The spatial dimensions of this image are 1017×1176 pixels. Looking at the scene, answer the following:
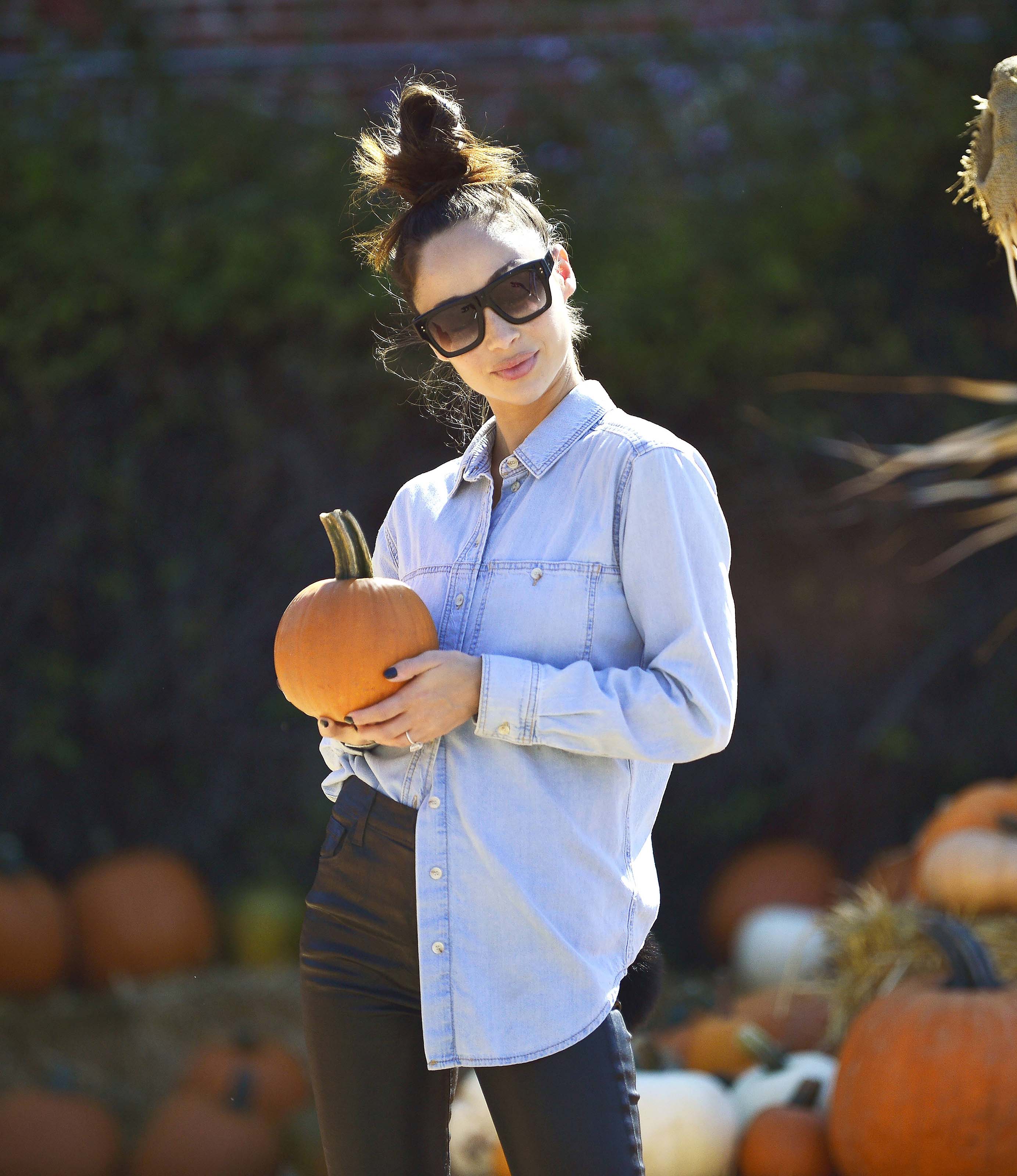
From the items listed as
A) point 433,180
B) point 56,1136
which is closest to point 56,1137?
point 56,1136

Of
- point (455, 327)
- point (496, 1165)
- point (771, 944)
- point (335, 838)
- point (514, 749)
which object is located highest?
point (455, 327)

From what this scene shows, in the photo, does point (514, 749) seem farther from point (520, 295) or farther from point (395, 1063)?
point (520, 295)

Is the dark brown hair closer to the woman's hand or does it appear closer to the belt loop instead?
the woman's hand

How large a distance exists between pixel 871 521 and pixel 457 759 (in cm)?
295

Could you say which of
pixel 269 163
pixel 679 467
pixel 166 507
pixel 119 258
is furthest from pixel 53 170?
pixel 679 467

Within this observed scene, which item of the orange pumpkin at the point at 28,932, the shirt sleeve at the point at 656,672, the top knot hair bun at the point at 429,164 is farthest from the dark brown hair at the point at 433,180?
the orange pumpkin at the point at 28,932

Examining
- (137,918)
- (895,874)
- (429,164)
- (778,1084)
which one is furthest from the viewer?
(137,918)

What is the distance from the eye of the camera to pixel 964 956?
103 inches

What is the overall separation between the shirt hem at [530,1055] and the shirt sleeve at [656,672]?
0.99ft

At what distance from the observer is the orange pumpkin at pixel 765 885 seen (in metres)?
4.08

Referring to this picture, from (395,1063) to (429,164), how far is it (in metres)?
1.12

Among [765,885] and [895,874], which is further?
[765,885]

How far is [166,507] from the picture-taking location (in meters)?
4.19

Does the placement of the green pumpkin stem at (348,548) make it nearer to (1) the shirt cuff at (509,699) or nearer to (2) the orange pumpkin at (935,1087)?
(1) the shirt cuff at (509,699)
